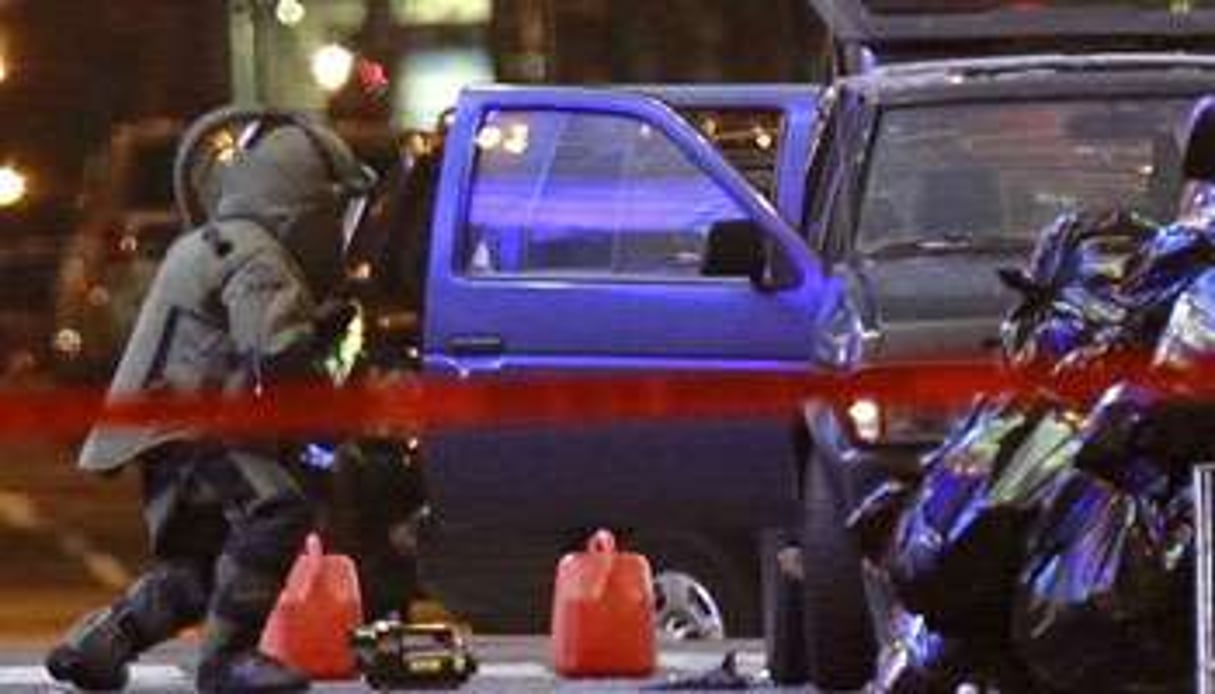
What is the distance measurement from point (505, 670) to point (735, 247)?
1581 millimetres

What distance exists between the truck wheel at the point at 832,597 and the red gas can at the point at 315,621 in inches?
63.5

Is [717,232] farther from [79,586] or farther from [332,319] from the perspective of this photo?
[79,586]

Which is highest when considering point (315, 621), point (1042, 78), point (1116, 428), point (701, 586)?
point (1042, 78)

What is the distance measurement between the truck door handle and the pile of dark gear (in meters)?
4.18

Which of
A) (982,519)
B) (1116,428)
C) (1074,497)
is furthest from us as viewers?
(982,519)

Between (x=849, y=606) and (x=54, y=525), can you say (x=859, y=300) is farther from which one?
(x=54, y=525)

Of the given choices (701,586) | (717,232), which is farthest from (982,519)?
(701,586)

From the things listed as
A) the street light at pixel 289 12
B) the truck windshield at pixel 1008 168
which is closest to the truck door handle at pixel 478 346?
the truck windshield at pixel 1008 168

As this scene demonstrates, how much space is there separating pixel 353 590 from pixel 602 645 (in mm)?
817

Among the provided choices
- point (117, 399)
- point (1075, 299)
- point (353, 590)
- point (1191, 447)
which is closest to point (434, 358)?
point (353, 590)

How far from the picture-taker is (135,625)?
959 cm

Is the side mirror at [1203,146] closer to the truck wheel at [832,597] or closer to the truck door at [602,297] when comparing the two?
the truck wheel at [832,597]

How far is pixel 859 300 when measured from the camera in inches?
361

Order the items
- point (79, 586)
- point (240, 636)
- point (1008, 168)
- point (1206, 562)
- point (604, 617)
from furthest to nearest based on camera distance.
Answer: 1. point (79, 586)
2. point (604, 617)
3. point (1008, 168)
4. point (240, 636)
5. point (1206, 562)
